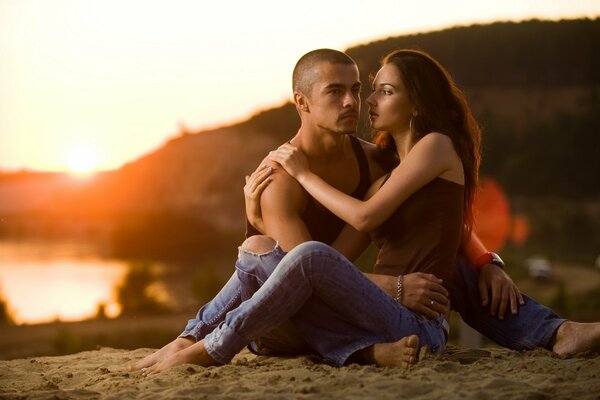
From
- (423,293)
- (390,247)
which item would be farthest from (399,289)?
(390,247)

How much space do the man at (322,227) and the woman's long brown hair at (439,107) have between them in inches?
12.2

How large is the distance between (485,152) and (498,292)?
39.2 meters

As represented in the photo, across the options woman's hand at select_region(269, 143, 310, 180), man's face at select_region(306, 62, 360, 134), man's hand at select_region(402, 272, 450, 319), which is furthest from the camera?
man's face at select_region(306, 62, 360, 134)

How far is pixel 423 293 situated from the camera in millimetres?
3775

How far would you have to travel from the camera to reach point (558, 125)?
46.0 meters

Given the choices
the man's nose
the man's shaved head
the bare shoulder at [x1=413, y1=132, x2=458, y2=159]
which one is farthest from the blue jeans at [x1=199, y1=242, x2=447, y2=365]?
the man's shaved head

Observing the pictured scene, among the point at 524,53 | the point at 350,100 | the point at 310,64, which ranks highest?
the point at 524,53

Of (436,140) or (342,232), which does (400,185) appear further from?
(342,232)

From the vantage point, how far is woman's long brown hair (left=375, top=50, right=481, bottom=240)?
4023mm

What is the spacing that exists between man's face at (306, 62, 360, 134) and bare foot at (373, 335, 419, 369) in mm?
1073

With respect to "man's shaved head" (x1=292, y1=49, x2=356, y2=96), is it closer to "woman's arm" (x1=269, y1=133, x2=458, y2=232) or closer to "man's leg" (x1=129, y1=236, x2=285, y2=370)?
"woman's arm" (x1=269, y1=133, x2=458, y2=232)

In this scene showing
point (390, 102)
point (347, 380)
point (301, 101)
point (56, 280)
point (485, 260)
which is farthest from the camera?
point (56, 280)

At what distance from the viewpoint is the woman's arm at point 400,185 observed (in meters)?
3.81

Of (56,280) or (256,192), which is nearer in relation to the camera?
(256,192)
